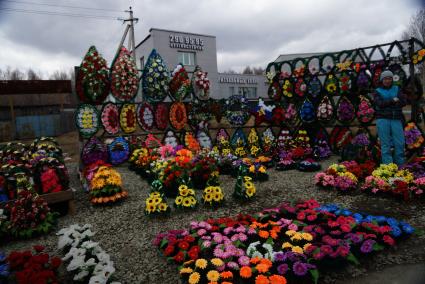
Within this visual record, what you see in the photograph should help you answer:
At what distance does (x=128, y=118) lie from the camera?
938cm

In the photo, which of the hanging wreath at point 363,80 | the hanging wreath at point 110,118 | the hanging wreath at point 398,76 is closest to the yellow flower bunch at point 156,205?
the hanging wreath at point 110,118

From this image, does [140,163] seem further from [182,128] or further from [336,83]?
[336,83]

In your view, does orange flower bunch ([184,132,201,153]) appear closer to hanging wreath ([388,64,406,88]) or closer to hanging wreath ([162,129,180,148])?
hanging wreath ([162,129,180,148])

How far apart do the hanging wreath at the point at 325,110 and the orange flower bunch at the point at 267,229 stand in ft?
19.8

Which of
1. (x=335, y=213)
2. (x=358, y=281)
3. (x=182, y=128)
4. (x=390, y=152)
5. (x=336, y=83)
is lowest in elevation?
(x=358, y=281)

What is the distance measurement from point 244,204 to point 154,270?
2.35m

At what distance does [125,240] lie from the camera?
4133 mm

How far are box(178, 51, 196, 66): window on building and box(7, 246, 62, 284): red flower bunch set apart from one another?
78.8 feet

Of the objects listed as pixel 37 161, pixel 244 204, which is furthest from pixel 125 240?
pixel 37 161

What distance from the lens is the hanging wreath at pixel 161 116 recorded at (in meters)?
9.80

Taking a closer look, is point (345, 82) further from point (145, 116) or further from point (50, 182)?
point (50, 182)

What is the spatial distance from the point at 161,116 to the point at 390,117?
21.0ft

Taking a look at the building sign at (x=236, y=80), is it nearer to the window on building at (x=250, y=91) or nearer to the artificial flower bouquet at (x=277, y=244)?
the window on building at (x=250, y=91)

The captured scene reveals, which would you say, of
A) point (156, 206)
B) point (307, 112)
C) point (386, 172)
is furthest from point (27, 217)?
point (307, 112)
